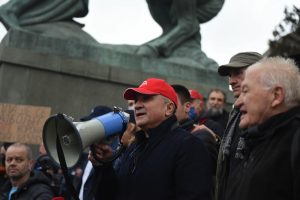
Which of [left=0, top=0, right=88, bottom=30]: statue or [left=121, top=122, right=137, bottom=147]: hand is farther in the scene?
[left=0, top=0, right=88, bottom=30]: statue

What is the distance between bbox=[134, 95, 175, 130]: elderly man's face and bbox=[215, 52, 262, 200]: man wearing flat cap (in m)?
0.45

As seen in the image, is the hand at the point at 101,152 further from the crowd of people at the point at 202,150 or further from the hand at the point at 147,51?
the hand at the point at 147,51

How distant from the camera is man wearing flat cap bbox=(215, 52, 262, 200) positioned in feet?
11.5

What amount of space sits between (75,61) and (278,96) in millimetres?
7272

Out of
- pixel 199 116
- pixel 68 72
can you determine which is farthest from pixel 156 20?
pixel 199 116

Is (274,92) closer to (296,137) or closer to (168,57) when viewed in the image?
(296,137)

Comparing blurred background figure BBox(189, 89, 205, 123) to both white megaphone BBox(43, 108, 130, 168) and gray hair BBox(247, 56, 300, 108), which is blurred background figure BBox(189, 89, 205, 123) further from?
gray hair BBox(247, 56, 300, 108)

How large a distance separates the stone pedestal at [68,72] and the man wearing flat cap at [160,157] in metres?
5.58

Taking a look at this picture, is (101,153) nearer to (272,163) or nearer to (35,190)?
(272,163)

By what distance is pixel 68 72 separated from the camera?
9.68m

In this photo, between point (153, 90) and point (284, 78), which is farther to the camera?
point (153, 90)

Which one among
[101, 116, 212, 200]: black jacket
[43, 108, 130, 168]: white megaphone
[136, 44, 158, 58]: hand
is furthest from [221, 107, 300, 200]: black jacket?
[136, 44, 158, 58]: hand

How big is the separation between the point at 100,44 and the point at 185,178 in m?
7.09

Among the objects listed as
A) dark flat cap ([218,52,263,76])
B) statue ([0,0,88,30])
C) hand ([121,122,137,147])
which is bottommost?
hand ([121,122,137,147])
